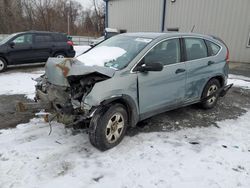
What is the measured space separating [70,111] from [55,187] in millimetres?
1069

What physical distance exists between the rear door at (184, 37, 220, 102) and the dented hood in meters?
1.79

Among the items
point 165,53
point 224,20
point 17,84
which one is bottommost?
point 17,84

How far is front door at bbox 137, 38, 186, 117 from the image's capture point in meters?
3.62

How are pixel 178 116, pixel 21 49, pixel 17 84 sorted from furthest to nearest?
pixel 21 49 < pixel 17 84 < pixel 178 116

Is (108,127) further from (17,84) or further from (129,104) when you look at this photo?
(17,84)

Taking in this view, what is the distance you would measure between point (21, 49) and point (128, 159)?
25.9 ft

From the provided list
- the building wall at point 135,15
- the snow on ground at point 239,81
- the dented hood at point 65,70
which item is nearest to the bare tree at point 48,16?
the building wall at point 135,15

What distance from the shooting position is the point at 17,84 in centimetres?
690

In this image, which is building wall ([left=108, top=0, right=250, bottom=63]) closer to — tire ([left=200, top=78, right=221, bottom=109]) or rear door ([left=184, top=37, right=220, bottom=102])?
tire ([left=200, top=78, right=221, bottom=109])

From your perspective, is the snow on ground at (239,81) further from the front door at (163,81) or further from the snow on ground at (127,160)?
the front door at (163,81)

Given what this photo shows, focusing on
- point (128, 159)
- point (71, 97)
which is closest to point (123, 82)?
point (71, 97)

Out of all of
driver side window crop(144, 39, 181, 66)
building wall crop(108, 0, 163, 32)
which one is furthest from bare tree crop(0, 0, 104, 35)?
driver side window crop(144, 39, 181, 66)

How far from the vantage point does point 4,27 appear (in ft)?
93.1

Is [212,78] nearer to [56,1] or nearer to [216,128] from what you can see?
[216,128]
